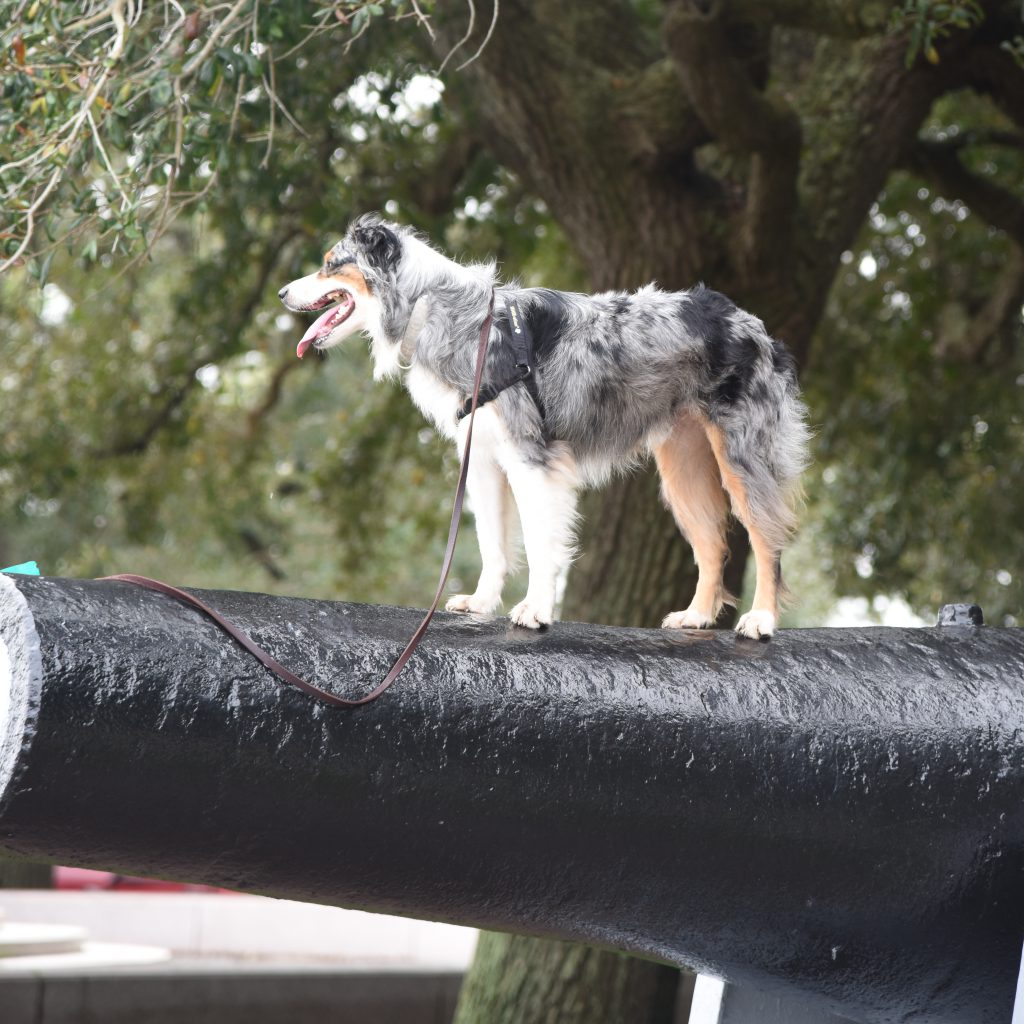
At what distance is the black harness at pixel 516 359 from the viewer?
11.1 ft

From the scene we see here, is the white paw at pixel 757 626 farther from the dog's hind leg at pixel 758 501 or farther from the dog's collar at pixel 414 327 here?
the dog's collar at pixel 414 327

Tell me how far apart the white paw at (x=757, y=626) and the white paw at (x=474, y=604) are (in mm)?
634

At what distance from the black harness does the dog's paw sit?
1.58ft

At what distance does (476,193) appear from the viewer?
952cm

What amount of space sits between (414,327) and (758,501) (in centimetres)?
100

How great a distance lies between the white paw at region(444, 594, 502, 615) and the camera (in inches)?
141

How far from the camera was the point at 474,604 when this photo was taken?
3.60 m

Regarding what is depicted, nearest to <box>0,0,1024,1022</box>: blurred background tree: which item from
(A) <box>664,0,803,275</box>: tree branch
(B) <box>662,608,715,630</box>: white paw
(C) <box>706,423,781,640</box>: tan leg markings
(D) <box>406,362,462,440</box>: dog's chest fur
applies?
(A) <box>664,0,803,275</box>: tree branch

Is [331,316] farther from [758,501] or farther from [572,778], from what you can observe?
[572,778]

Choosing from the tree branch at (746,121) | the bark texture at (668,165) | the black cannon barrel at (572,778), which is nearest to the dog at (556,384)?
the black cannon barrel at (572,778)

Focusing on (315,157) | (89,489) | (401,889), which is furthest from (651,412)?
Result: (89,489)

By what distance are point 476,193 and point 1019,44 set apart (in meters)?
4.13

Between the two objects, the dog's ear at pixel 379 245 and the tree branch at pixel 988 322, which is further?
the tree branch at pixel 988 322

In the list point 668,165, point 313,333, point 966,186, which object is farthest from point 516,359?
point 966,186
